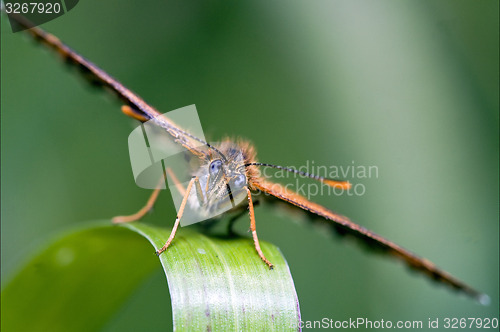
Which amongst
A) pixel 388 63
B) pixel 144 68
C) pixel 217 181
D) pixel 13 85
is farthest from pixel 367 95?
pixel 13 85

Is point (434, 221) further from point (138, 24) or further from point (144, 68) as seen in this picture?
point (138, 24)

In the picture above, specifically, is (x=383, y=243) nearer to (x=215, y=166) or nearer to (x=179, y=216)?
(x=215, y=166)

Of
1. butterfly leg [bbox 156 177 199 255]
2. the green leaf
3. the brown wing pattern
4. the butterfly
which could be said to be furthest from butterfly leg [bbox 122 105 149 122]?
the brown wing pattern

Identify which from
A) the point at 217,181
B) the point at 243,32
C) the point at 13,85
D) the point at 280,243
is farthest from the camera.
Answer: the point at 243,32

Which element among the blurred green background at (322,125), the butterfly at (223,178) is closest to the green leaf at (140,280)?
the butterfly at (223,178)

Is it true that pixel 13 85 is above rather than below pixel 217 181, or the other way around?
above

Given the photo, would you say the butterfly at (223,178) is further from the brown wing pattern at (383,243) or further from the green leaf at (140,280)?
the green leaf at (140,280)

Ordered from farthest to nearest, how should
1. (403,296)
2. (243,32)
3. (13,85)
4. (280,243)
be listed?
(243,32) → (280,243) → (13,85) → (403,296)

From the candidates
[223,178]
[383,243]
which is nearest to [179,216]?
[223,178]
